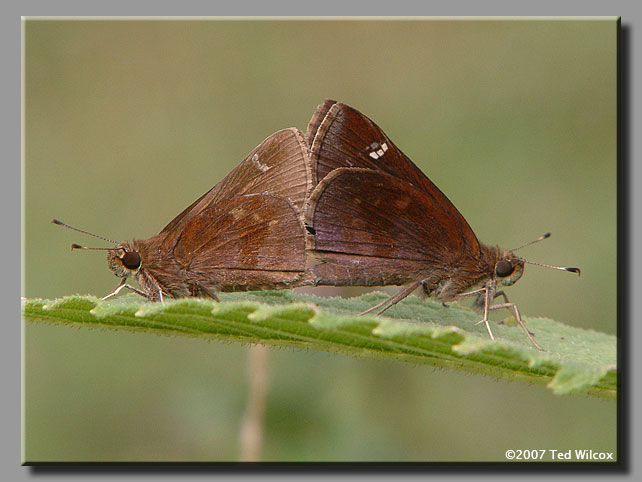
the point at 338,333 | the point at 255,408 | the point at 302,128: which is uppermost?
the point at 302,128

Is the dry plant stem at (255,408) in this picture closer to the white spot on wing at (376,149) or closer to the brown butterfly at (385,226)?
the brown butterfly at (385,226)

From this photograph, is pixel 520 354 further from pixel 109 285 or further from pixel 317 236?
pixel 109 285

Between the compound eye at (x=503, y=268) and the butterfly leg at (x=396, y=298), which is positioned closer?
the butterfly leg at (x=396, y=298)

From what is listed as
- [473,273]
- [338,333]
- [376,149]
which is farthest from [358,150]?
[338,333]

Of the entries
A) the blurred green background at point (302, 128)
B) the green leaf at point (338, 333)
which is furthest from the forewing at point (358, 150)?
the blurred green background at point (302, 128)

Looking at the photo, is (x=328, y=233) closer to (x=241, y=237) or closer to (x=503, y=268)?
(x=241, y=237)
